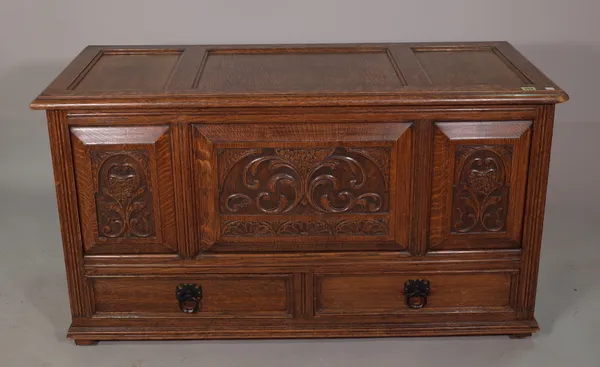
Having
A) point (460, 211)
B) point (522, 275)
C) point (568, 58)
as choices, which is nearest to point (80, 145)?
point (460, 211)

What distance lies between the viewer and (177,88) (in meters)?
3.47

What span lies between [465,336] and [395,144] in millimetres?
800

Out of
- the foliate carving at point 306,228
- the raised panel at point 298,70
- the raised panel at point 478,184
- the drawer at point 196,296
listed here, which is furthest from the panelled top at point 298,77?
the drawer at point 196,296

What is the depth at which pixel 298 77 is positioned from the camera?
363cm

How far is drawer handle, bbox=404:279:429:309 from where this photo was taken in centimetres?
366

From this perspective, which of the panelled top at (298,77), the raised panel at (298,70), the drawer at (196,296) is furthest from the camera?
the drawer at (196,296)

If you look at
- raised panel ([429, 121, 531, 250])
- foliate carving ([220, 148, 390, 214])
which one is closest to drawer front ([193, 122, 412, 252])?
foliate carving ([220, 148, 390, 214])

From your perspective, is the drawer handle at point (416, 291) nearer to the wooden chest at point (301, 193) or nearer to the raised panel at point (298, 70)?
the wooden chest at point (301, 193)

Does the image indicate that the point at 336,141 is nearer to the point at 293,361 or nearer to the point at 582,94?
the point at 293,361

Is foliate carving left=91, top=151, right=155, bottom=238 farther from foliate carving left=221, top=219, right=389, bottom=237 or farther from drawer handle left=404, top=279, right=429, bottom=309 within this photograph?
drawer handle left=404, top=279, right=429, bottom=309

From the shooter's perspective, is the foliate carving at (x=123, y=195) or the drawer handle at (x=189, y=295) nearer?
the foliate carving at (x=123, y=195)

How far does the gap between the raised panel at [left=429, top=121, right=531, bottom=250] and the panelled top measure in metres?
0.11

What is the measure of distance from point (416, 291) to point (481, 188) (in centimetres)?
43

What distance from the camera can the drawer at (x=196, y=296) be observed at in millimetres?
3654
